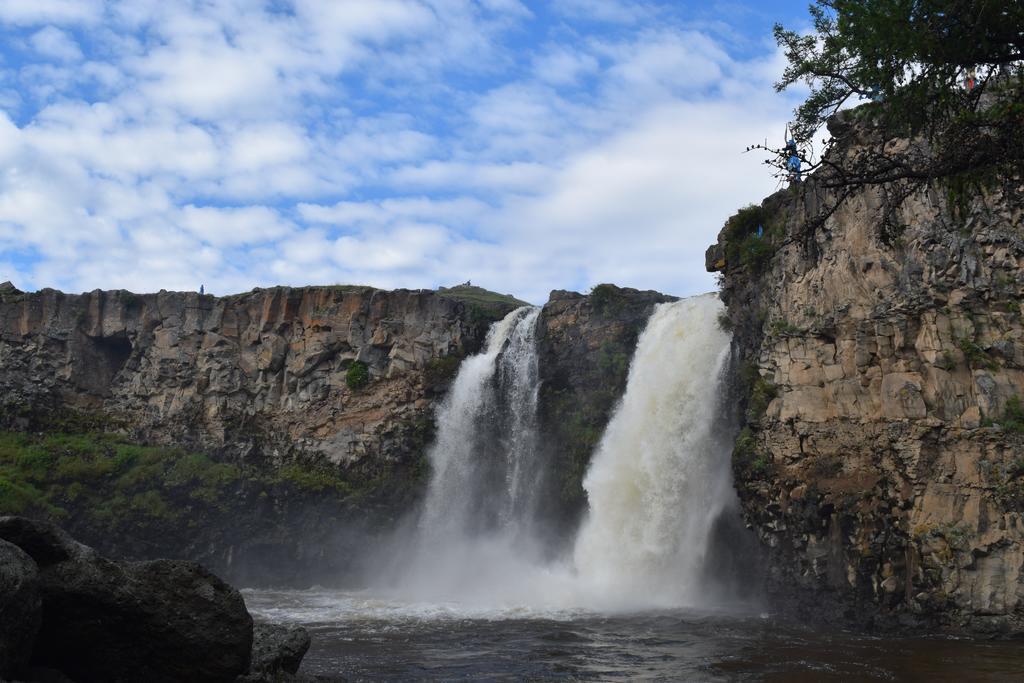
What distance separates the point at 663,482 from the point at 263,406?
17907mm

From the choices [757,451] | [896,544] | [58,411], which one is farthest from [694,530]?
[58,411]

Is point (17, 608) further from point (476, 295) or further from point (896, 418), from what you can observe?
point (476, 295)

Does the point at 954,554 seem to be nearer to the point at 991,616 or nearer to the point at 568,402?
the point at 991,616

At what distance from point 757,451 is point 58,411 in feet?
94.3

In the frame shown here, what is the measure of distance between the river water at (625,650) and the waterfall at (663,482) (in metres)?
2.40

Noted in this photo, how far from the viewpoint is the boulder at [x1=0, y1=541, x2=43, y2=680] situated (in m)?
6.38

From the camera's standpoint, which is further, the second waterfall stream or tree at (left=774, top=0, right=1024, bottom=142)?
the second waterfall stream

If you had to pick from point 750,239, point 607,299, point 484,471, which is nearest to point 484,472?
point 484,471

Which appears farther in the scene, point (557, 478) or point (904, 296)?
point (557, 478)

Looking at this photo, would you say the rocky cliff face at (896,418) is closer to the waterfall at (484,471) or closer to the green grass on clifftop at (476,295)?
the waterfall at (484,471)

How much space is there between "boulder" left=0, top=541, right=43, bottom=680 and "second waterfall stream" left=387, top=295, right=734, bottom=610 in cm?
1494

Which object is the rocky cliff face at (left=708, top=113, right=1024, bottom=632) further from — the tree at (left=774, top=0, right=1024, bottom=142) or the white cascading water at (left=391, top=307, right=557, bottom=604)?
the white cascading water at (left=391, top=307, right=557, bottom=604)

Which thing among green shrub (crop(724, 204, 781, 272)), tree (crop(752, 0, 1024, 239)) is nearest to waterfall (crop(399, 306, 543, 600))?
green shrub (crop(724, 204, 781, 272))

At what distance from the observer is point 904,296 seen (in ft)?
56.1
